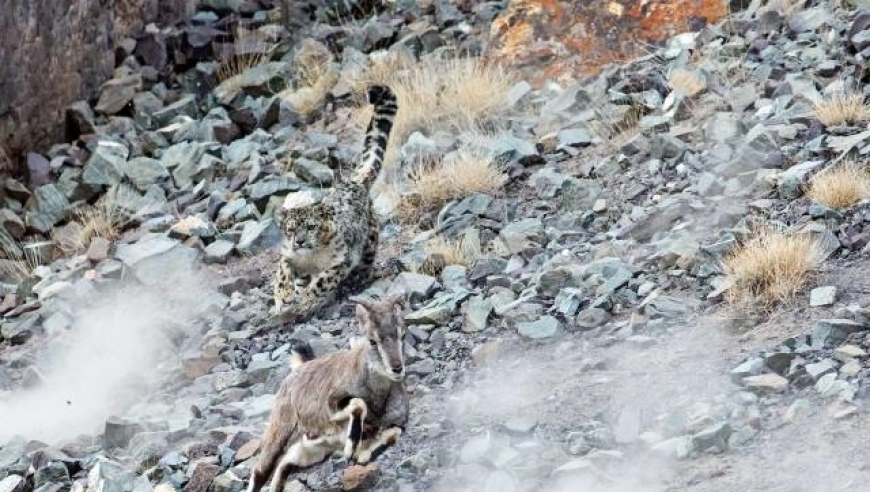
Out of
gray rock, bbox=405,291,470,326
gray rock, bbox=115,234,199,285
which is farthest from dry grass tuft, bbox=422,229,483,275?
gray rock, bbox=115,234,199,285

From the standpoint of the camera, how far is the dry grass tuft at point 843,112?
11602 mm

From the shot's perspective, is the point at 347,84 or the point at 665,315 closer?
the point at 665,315

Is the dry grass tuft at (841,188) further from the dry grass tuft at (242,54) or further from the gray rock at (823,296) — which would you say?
the dry grass tuft at (242,54)

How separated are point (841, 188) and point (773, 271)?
1.20 m

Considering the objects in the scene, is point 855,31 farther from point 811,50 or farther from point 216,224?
point 216,224

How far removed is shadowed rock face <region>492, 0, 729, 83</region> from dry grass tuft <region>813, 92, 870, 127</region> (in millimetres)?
2818

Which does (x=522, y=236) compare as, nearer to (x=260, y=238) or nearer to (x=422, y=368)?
(x=422, y=368)

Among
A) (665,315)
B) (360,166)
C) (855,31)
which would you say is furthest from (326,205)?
(855,31)

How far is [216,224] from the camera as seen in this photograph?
44.8 feet

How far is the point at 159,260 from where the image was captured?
12992 mm

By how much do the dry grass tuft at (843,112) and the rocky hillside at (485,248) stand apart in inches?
1.3

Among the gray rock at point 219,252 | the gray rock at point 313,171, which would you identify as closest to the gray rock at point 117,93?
the gray rock at point 313,171

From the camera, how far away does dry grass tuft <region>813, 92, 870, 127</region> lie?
11602mm

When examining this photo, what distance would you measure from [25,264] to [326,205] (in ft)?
10.9
